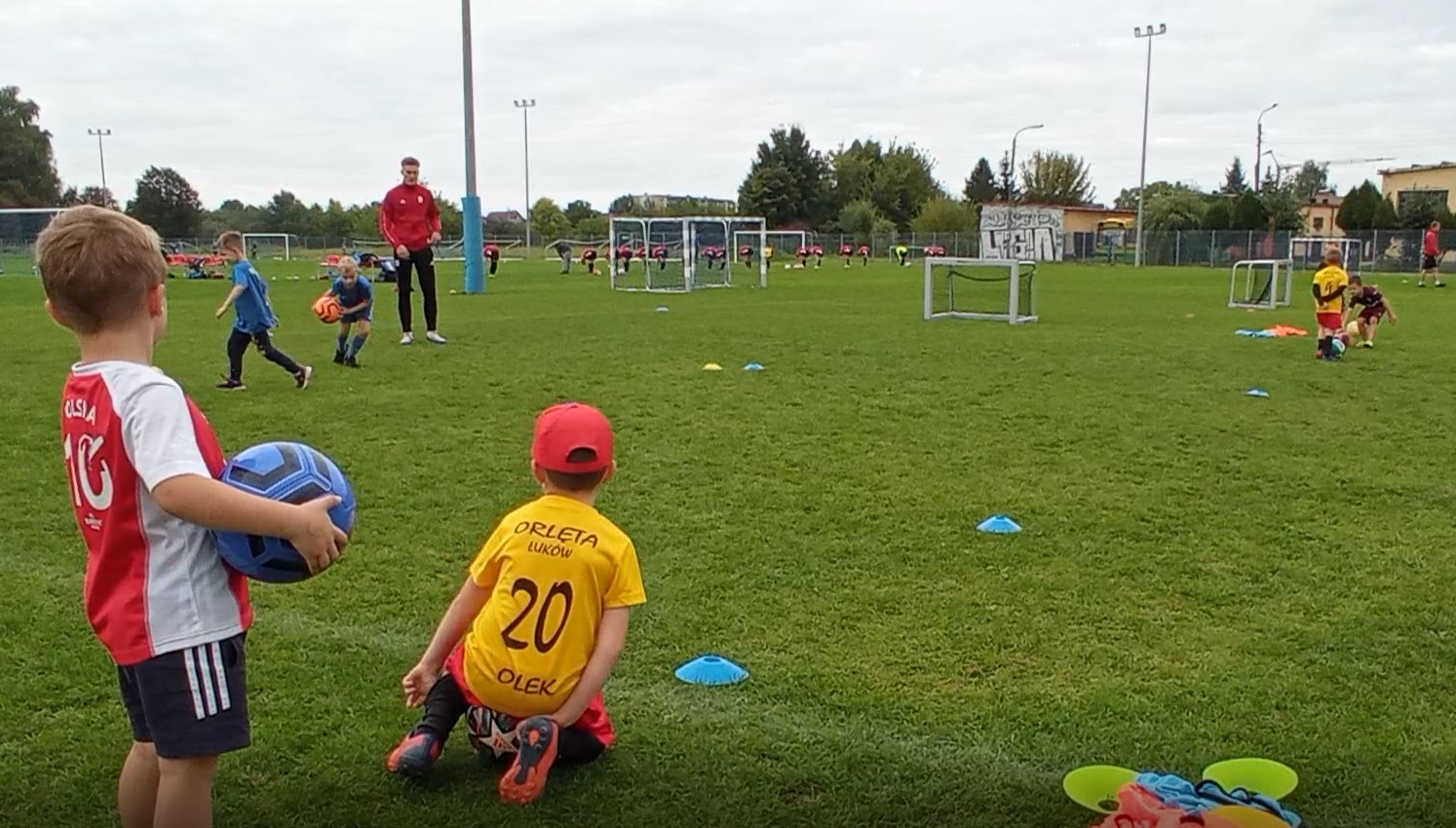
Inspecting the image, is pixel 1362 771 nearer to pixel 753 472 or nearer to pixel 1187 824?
pixel 1187 824

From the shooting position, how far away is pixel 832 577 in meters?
5.14

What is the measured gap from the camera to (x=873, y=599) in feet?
16.0

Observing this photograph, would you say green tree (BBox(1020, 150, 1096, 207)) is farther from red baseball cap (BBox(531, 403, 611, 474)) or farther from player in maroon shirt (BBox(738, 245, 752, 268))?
red baseball cap (BBox(531, 403, 611, 474))

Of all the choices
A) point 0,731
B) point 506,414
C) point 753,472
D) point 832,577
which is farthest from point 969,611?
point 506,414

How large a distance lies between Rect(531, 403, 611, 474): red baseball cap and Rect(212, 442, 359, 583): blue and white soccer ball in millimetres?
551

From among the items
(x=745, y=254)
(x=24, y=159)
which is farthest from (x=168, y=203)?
(x=745, y=254)

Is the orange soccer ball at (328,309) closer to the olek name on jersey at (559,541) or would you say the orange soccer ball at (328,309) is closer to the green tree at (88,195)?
the olek name on jersey at (559,541)

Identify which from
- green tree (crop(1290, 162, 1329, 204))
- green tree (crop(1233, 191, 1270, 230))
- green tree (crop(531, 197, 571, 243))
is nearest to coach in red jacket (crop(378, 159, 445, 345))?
green tree (crop(1233, 191, 1270, 230))

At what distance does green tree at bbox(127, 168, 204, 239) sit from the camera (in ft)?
250

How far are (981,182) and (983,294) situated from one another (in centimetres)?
8462

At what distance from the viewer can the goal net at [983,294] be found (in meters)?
17.8

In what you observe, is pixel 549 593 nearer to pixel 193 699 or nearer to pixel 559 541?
pixel 559 541

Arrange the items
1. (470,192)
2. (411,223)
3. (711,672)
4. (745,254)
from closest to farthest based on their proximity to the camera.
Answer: (711,672) → (411,223) → (470,192) → (745,254)

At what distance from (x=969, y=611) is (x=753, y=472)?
2.62m
